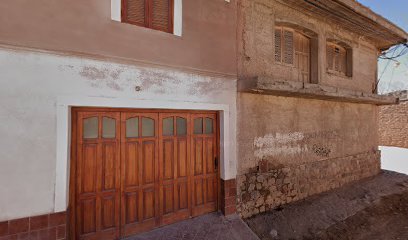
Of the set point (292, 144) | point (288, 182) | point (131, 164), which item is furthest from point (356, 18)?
point (131, 164)

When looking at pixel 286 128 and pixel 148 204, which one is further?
pixel 286 128

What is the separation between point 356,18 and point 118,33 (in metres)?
7.59

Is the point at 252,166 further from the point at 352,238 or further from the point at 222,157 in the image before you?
the point at 352,238

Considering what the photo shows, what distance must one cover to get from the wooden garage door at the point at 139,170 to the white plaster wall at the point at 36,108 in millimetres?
360

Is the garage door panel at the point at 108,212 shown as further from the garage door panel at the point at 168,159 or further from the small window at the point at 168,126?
the small window at the point at 168,126

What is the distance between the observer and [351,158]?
7777mm

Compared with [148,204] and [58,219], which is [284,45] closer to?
[148,204]

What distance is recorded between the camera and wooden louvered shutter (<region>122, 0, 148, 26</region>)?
380cm

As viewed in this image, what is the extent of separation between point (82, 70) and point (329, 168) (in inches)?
295

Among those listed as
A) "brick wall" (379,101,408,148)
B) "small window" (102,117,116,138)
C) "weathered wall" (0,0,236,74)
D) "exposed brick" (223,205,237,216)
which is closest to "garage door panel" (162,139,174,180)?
"small window" (102,117,116,138)

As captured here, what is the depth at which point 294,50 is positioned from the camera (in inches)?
250

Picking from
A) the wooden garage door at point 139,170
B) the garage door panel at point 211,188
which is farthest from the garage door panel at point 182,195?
the garage door panel at point 211,188

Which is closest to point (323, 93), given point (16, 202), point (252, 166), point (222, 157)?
point (252, 166)

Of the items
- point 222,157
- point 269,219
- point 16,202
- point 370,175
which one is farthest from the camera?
point 370,175
